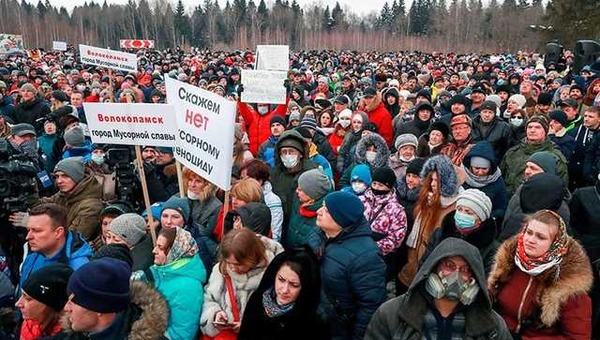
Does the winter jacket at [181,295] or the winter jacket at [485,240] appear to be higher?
the winter jacket at [485,240]

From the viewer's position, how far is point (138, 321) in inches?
105

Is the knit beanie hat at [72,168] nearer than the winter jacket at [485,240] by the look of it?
No

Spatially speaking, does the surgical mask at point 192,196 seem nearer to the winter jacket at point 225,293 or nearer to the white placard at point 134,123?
the white placard at point 134,123

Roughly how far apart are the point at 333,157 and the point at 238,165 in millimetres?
2072

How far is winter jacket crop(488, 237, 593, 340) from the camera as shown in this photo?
272 cm

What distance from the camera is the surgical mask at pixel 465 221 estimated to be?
359 centimetres

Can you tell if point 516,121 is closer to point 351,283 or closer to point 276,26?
point 351,283

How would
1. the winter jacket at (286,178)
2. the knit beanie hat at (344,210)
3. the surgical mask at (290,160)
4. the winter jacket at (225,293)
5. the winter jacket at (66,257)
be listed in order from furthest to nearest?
the surgical mask at (290,160)
the winter jacket at (286,178)
the winter jacket at (66,257)
the knit beanie hat at (344,210)
the winter jacket at (225,293)

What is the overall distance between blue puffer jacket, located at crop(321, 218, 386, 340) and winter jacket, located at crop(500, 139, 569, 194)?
301 cm

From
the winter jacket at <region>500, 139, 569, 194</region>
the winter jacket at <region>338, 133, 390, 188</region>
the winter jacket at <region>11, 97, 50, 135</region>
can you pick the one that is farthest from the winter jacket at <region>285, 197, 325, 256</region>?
the winter jacket at <region>11, 97, 50, 135</region>

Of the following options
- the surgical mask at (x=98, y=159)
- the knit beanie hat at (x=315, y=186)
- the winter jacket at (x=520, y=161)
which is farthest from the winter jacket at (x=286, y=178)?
the winter jacket at (x=520, y=161)

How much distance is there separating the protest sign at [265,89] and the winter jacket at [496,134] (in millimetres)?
3156

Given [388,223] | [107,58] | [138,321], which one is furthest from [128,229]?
[107,58]

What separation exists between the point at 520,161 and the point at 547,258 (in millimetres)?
3200
